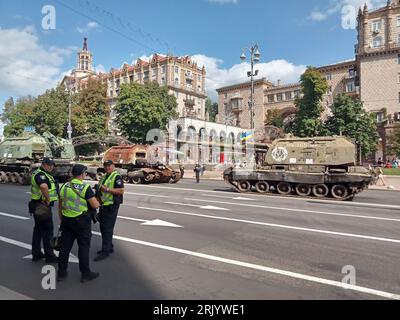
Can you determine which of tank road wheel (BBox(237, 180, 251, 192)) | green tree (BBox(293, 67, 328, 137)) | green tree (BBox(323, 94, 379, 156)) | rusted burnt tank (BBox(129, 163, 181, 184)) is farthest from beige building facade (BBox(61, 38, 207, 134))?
tank road wheel (BBox(237, 180, 251, 192))

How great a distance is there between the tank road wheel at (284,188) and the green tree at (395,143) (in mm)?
29968

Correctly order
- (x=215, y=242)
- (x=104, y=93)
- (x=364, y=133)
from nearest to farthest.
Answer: (x=215, y=242) < (x=364, y=133) < (x=104, y=93)

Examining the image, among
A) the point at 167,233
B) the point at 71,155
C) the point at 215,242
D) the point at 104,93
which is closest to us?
the point at 215,242

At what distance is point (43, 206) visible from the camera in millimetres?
5559

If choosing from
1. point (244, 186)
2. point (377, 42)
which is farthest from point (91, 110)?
point (377, 42)

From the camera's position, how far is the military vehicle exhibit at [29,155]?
65.4ft

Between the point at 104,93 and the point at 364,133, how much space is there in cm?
3610

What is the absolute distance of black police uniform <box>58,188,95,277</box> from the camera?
4.83 metres

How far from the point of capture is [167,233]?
25.5 feet

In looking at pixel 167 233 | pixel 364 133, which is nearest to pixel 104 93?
pixel 364 133

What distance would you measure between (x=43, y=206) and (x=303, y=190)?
13023 millimetres

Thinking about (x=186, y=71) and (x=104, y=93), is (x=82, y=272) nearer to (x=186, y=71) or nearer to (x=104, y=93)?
(x=104, y=93)

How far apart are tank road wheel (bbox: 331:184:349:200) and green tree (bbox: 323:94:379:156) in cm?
2674

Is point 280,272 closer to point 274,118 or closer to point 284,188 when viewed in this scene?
point 284,188
